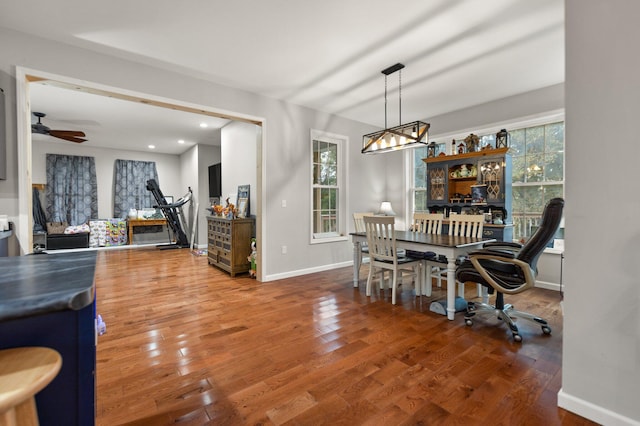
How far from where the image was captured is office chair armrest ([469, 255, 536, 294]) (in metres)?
2.42

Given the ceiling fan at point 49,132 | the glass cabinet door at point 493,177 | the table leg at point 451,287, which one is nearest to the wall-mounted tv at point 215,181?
the ceiling fan at point 49,132

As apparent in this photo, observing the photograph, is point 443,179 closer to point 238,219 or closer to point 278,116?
point 278,116

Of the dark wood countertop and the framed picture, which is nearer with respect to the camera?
the dark wood countertop

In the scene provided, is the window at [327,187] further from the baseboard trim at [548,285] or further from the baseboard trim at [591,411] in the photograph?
the baseboard trim at [591,411]

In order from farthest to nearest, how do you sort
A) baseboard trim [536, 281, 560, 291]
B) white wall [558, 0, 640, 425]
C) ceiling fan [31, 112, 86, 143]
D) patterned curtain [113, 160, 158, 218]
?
patterned curtain [113, 160, 158, 218], ceiling fan [31, 112, 86, 143], baseboard trim [536, 281, 560, 291], white wall [558, 0, 640, 425]

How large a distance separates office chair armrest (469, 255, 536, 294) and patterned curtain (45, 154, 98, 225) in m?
8.87

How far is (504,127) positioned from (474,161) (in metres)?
0.65

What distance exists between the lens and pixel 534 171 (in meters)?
4.16

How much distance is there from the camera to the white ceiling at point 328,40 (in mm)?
2350

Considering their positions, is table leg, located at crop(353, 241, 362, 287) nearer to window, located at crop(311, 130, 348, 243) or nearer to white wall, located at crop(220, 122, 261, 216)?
window, located at crop(311, 130, 348, 243)

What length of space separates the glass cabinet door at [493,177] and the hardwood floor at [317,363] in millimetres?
1385

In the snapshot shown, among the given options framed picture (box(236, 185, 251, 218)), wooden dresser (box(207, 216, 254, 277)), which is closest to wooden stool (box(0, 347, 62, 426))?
wooden dresser (box(207, 216, 254, 277))

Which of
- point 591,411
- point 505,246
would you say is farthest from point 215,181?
point 591,411

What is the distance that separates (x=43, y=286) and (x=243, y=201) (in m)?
4.26
